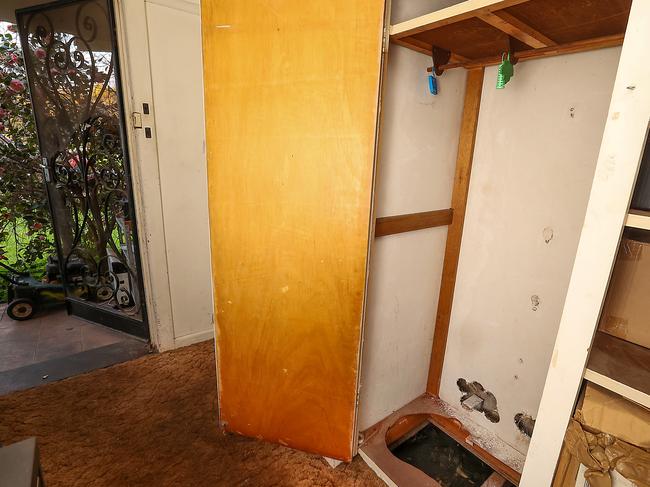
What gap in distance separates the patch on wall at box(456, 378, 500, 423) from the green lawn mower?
2.97 meters

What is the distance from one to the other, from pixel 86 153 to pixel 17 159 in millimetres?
1103

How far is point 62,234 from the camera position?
102 inches

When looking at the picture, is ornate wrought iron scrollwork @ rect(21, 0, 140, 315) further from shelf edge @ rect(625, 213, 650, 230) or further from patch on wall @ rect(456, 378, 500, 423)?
shelf edge @ rect(625, 213, 650, 230)

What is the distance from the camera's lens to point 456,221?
1.60 metres

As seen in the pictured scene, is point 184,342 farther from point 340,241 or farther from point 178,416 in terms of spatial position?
point 340,241

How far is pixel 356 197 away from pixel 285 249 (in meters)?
0.34

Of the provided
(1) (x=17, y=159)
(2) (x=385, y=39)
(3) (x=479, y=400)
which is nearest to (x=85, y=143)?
(1) (x=17, y=159)

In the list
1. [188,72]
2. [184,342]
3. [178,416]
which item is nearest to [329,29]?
[188,72]

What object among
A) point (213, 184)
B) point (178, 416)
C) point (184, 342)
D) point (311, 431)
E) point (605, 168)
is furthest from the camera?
point (184, 342)

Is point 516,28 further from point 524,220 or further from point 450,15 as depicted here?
point 524,220

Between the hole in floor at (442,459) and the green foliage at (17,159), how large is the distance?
3336 mm

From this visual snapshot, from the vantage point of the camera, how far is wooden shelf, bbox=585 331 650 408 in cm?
65

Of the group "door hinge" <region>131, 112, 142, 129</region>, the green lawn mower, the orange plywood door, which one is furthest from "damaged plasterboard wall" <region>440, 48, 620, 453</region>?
the green lawn mower

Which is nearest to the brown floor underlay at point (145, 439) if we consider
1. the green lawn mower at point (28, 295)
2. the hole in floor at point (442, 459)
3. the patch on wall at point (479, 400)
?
the hole in floor at point (442, 459)
